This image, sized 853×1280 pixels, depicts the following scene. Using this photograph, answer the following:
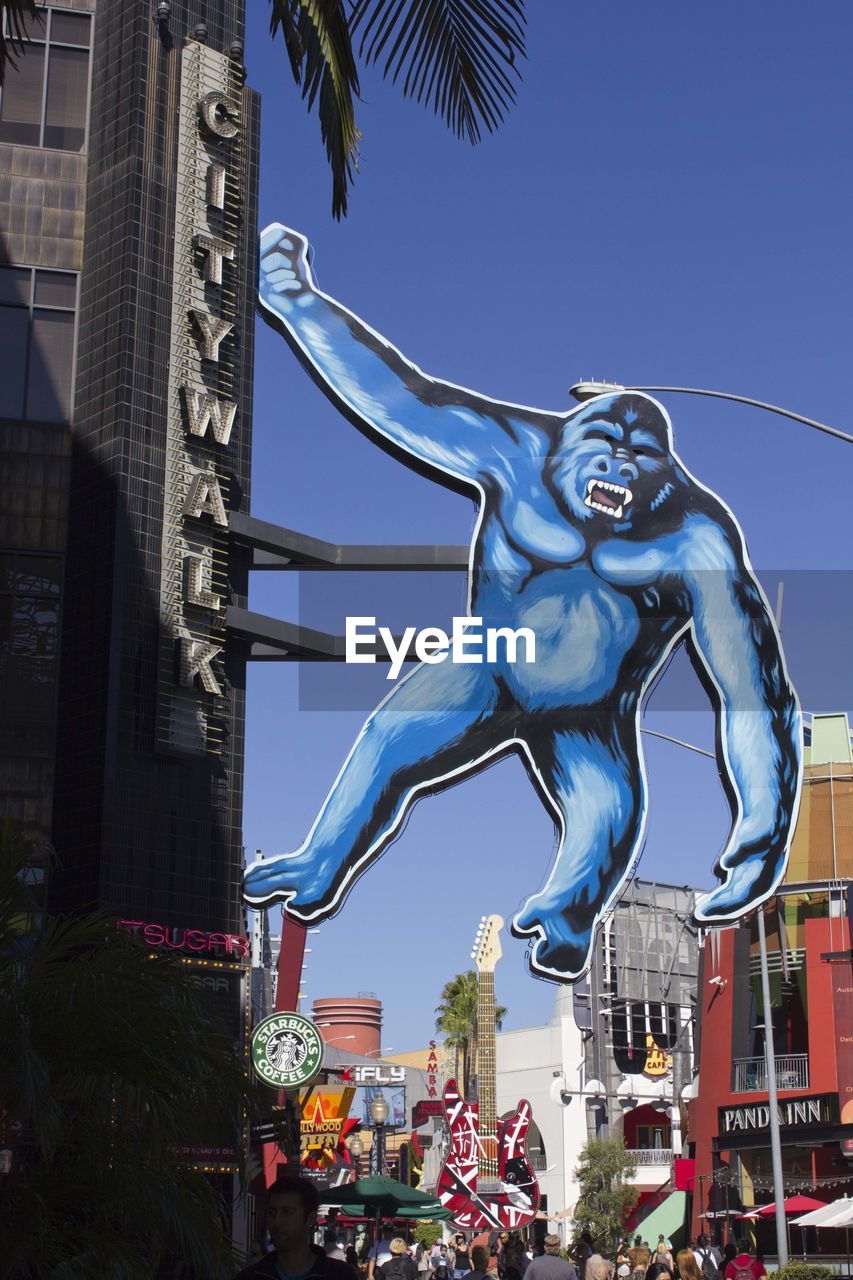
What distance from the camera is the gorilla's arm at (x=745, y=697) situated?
25000 millimetres

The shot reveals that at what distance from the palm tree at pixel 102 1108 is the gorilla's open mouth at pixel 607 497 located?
15620 mm

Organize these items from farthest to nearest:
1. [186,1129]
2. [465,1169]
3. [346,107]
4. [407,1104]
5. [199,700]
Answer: [407,1104]
[199,700]
[465,1169]
[186,1129]
[346,107]

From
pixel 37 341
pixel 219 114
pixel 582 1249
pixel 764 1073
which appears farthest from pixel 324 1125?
pixel 219 114

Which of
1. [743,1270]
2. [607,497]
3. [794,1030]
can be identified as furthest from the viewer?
[794,1030]

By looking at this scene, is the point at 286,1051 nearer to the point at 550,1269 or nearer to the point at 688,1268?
the point at 550,1269

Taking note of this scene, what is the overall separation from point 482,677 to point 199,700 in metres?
4.36

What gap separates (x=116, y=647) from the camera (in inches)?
987

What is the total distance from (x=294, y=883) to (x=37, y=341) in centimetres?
1007

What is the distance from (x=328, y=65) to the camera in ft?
32.8

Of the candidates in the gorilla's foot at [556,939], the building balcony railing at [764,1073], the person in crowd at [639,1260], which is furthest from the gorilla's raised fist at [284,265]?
the building balcony railing at [764,1073]

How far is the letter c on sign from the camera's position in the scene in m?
28.1

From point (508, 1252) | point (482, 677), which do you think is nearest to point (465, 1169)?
point (508, 1252)

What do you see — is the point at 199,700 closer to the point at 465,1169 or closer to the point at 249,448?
the point at 249,448

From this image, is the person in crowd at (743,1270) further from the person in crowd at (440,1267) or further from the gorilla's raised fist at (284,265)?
the gorilla's raised fist at (284,265)
